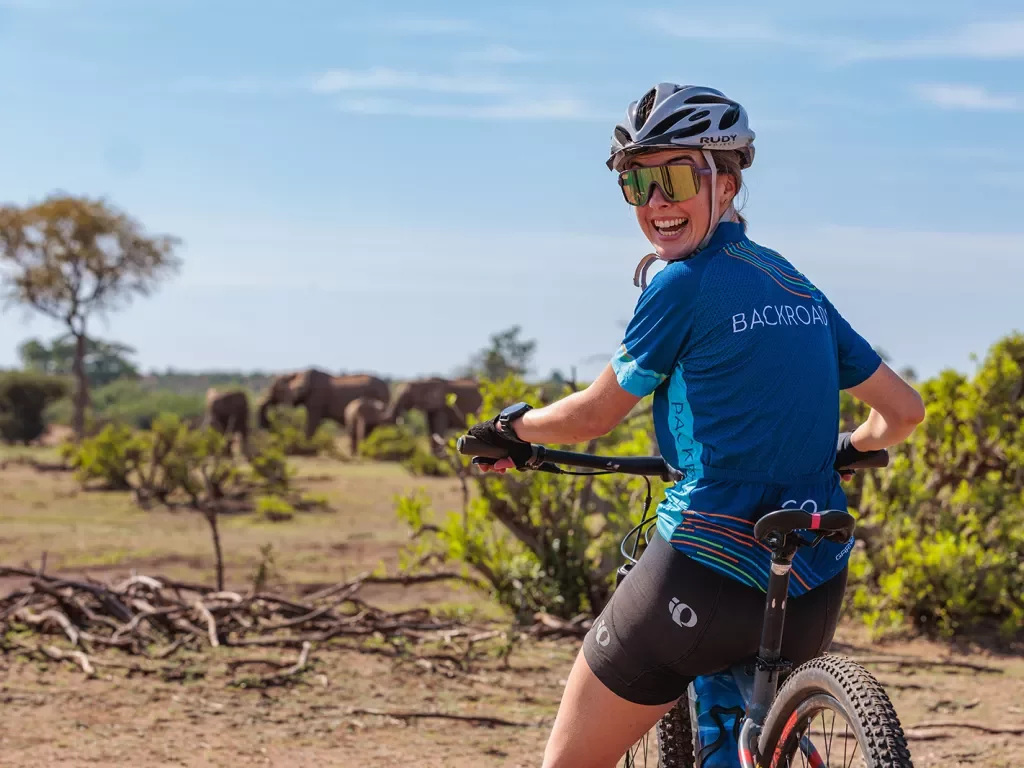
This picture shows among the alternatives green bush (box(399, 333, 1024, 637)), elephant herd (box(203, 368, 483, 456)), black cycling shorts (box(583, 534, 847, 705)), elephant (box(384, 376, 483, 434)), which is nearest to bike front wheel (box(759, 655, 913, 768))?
black cycling shorts (box(583, 534, 847, 705))

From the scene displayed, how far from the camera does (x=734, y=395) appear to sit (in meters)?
2.27

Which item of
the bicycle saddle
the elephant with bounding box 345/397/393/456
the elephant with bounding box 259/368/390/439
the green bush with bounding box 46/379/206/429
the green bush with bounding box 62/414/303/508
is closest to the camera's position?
the bicycle saddle

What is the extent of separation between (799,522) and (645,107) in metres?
0.93

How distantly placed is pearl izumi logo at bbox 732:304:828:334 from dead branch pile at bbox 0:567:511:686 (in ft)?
13.4

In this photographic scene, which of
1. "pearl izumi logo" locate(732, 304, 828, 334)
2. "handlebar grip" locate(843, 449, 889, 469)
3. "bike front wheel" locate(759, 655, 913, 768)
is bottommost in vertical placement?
"bike front wheel" locate(759, 655, 913, 768)

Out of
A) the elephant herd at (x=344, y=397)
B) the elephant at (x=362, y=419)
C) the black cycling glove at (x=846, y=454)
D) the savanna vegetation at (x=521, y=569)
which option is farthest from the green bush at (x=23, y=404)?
the black cycling glove at (x=846, y=454)

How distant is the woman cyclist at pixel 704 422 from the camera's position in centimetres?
226

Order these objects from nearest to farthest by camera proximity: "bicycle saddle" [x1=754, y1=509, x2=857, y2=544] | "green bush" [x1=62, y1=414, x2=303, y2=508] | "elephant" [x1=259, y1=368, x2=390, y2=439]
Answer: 1. "bicycle saddle" [x1=754, y1=509, x2=857, y2=544]
2. "green bush" [x1=62, y1=414, x2=303, y2=508]
3. "elephant" [x1=259, y1=368, x2=390, y2=439]

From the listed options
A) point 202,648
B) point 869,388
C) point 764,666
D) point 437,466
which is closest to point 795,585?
point 764,666

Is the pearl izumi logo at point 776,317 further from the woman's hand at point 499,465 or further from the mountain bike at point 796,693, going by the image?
the woman's hand at point 499,465

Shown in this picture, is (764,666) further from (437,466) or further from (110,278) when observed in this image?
(110,278)

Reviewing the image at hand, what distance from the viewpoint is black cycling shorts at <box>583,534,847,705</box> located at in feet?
7.41

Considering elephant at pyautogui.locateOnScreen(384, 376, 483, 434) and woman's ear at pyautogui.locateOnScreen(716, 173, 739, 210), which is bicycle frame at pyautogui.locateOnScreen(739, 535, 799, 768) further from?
elephant at pyautogui.locateOnScreen(384, 376, 483, 434)

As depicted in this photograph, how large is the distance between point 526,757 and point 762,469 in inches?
111
